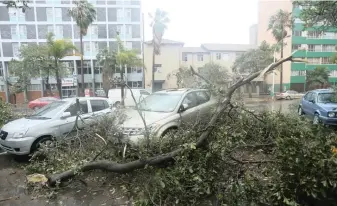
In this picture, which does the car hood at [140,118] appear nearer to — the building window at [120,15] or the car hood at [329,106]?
the car hood at [329,106]

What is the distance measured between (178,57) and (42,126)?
1193 inches

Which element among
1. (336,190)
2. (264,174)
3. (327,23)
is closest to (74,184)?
(264,174)

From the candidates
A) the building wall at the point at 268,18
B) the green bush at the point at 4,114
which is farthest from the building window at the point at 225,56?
the green bush at the point at 4,114

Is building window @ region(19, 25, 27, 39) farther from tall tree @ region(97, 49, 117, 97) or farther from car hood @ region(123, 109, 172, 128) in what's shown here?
car hood @ region(123, 109, 172, 128)

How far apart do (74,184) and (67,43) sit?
17.6 metres

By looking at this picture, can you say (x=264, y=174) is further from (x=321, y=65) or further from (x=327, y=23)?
(x=321, y=65)

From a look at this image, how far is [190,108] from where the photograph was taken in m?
6.29

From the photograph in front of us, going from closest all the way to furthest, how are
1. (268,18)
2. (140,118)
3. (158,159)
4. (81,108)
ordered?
1. (158,159)
2. (140,118)
3. (81,108)
4. (268,18)

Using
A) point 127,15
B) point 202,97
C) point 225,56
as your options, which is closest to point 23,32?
point 127,15

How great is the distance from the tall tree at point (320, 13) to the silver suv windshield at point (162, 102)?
213 inches

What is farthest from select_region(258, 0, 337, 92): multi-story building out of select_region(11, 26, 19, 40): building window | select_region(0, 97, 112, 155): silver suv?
select_region(11, 26, 19, 40): building window

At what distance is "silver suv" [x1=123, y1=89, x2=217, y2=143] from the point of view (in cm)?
511

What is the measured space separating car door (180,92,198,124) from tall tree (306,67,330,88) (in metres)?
36.9

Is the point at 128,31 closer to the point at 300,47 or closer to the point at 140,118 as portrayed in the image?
the point at 300,47
